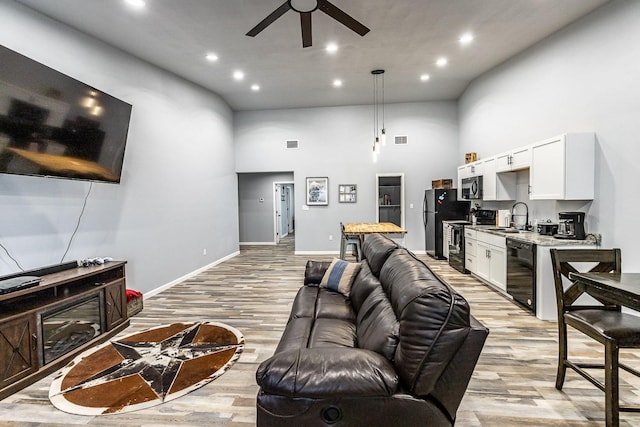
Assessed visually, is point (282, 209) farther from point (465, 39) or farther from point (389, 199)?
point (465, 39)

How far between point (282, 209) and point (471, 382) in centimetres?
923

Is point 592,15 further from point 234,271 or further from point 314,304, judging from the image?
point 234,271

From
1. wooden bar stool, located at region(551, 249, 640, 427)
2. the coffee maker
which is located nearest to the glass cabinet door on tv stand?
the coffee maker

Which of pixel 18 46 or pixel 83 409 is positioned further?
pixel 18 46

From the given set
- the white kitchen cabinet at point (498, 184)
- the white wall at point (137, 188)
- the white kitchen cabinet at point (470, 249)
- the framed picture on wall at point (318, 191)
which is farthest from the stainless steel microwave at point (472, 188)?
the white wall at point (137, 188)

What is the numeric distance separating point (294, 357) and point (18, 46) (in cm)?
400

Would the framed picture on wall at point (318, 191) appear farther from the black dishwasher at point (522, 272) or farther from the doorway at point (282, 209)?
the black dishwasher at point (522, 272)

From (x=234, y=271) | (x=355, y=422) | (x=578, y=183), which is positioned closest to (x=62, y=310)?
(x=355, y=422)

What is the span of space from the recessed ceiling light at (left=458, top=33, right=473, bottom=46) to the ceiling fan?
2.04 metres

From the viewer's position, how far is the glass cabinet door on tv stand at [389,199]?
25.2 ft

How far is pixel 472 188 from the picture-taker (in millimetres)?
5812

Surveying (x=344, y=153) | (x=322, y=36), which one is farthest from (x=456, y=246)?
(x=322, y=36)

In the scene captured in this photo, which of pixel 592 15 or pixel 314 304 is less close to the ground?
pixel 592 15

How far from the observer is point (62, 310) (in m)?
2.76
